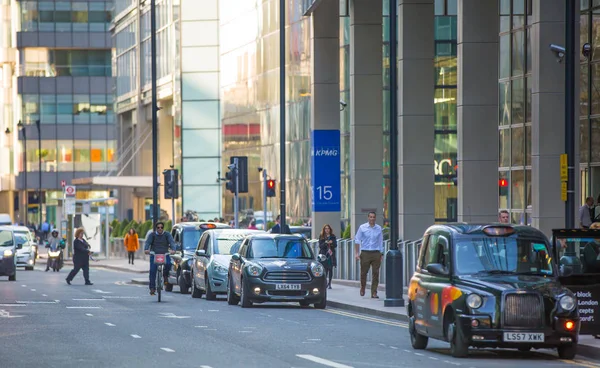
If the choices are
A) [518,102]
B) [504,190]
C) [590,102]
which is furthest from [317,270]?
[518,102]

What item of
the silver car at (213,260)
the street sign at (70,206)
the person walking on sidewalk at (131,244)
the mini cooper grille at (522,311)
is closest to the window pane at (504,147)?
the silver car at (213,260)

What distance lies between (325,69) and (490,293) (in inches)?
1084

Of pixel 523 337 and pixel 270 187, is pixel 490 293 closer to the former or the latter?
pixel 523 337

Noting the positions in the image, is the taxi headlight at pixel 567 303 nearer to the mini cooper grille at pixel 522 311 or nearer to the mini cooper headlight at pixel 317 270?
the mini cooper grille at pixel 522 311

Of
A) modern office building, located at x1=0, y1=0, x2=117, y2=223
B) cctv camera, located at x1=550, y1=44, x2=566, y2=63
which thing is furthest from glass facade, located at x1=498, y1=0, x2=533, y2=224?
modern office building, located at x1=0, y1=0, x2=117, y2=223

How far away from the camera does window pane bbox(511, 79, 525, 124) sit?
42781 millimetres

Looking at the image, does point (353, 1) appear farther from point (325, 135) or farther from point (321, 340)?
point (321, 340)

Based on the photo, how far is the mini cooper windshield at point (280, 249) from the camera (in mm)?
30875

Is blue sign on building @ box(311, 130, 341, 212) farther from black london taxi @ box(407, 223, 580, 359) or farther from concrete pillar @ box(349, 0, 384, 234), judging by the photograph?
black london taxi @ box(407, 223, 580, 359)

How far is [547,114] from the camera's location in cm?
2966

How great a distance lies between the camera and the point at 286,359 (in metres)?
17.7

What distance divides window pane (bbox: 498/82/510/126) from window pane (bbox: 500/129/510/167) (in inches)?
12.5

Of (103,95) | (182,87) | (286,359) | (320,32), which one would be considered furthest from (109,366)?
(103,95)

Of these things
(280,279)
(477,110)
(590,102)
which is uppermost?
(590,102)
